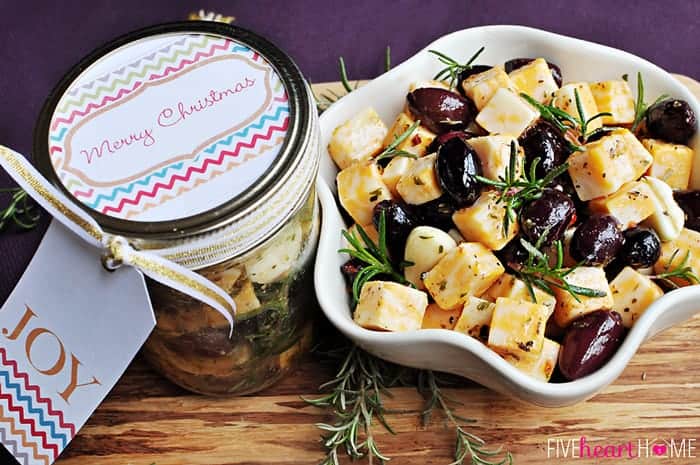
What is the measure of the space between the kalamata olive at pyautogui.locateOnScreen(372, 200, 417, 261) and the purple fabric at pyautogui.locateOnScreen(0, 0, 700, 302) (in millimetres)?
772

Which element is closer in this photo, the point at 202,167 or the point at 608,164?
the point at 202,167

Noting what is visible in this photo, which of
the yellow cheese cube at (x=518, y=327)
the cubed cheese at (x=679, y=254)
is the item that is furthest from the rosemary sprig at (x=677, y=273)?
the yellow cheese cube at (x=518, y=327)

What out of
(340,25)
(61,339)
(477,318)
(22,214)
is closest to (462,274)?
(477,318)

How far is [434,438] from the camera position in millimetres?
1319

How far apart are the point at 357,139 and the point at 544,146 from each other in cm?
29

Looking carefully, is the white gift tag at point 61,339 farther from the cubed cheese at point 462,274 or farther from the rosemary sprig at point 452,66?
the rosemary sprig at point 452,66

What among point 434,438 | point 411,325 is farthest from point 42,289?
point 434,438

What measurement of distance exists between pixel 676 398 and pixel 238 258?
70 cm

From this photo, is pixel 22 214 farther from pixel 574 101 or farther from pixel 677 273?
pixel 677 273

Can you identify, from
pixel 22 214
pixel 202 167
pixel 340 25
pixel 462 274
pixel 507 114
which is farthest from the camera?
pixel 340 25

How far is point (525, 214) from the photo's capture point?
1229 mm

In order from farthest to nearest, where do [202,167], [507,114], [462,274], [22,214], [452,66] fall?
1. [22,214]
2. [452,66]
3. [507,114]
4. [462,274]
5. [202,167]

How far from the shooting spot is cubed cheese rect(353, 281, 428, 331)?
121cm

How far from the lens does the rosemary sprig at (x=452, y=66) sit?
1.44m
